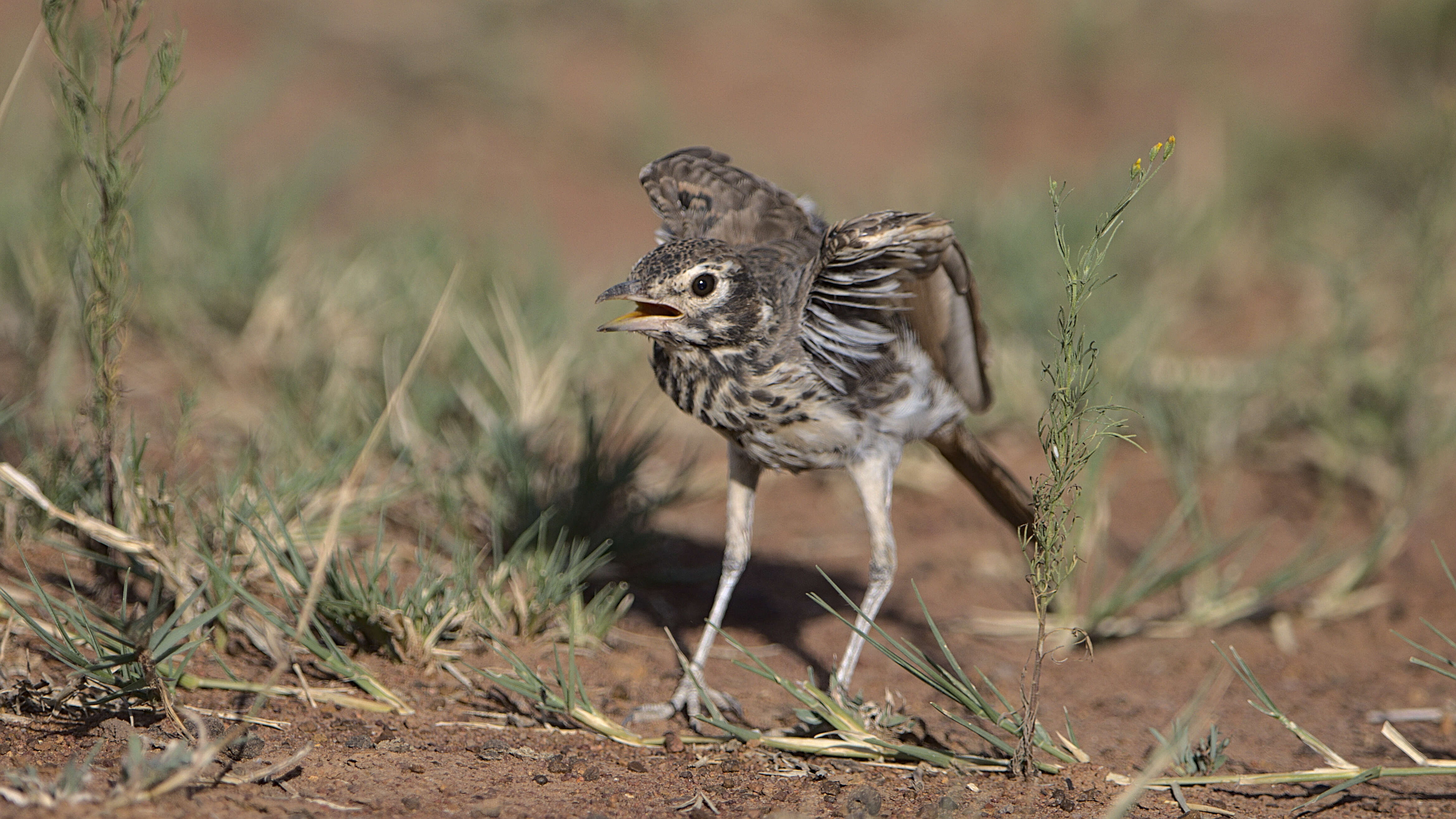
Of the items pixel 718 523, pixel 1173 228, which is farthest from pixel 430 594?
pixel 1173 228

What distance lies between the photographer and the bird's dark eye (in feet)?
10.6

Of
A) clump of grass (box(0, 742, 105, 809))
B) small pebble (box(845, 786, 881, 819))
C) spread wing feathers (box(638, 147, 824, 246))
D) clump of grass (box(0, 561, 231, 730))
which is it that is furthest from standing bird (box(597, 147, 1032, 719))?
clump of grass (box(0, 742, 105, 809))

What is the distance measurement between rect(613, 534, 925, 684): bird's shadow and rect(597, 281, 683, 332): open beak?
1.00 meters

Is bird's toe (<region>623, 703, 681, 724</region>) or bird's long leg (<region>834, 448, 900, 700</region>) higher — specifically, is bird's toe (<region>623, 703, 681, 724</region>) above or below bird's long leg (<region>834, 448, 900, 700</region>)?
below

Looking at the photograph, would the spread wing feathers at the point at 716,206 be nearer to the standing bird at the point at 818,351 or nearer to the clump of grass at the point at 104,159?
the standing bird at the point at 818,351

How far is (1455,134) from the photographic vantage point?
16.9 feet

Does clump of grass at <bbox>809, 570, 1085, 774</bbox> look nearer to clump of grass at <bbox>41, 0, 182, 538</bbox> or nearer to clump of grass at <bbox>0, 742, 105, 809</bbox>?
clump of grass at <bbox>0, 742, 105, 809</bbox>

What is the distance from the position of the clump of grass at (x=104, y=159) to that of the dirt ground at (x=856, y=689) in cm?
69

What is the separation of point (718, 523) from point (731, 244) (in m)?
1.58

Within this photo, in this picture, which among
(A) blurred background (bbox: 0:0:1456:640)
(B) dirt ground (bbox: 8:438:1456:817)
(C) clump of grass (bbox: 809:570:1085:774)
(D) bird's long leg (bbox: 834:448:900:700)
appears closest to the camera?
(B) dirt ground (bbox: 8:438:1456:817)

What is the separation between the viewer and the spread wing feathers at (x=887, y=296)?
3.16m

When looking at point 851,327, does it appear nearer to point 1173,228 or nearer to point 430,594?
point 430,594

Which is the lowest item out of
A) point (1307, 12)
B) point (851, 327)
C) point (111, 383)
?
point (111, 383)

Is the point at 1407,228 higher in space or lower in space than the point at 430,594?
higher
